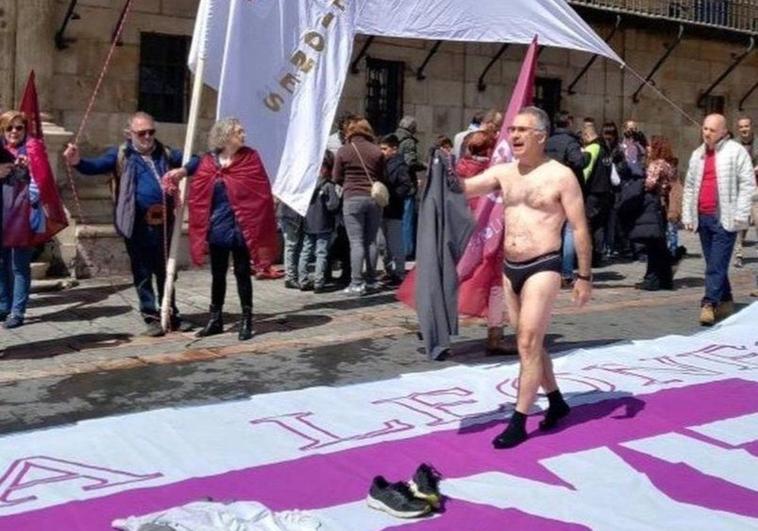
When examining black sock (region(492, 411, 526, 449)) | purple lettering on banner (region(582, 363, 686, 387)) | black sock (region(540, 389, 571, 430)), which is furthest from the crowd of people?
black sock (region(492, 411, 526, 449))

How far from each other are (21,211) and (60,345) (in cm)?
134

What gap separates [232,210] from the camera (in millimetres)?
8773

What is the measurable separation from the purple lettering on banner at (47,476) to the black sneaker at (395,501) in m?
1.13

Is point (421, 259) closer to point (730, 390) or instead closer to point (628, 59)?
point (730, 390)

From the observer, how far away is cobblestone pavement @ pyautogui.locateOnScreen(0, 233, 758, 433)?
7.03m

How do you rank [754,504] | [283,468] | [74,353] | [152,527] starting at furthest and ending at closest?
[74,353], [283,468], [754,504], [152,527]

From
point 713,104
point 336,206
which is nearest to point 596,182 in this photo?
point 336,206

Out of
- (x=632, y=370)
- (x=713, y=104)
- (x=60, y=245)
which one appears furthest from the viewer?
(x=713, y=104)

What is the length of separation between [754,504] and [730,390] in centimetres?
220

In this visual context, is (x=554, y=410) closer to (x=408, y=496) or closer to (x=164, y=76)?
(x=408, y=496)

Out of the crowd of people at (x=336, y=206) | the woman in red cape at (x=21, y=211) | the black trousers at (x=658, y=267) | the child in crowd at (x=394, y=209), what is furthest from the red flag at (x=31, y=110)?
the black trousers at (x=658, y=267)

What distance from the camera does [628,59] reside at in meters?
19.3

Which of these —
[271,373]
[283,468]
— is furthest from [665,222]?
[283,468]

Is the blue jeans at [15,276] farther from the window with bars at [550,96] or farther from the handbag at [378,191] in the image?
the window with bars at [550,96]
